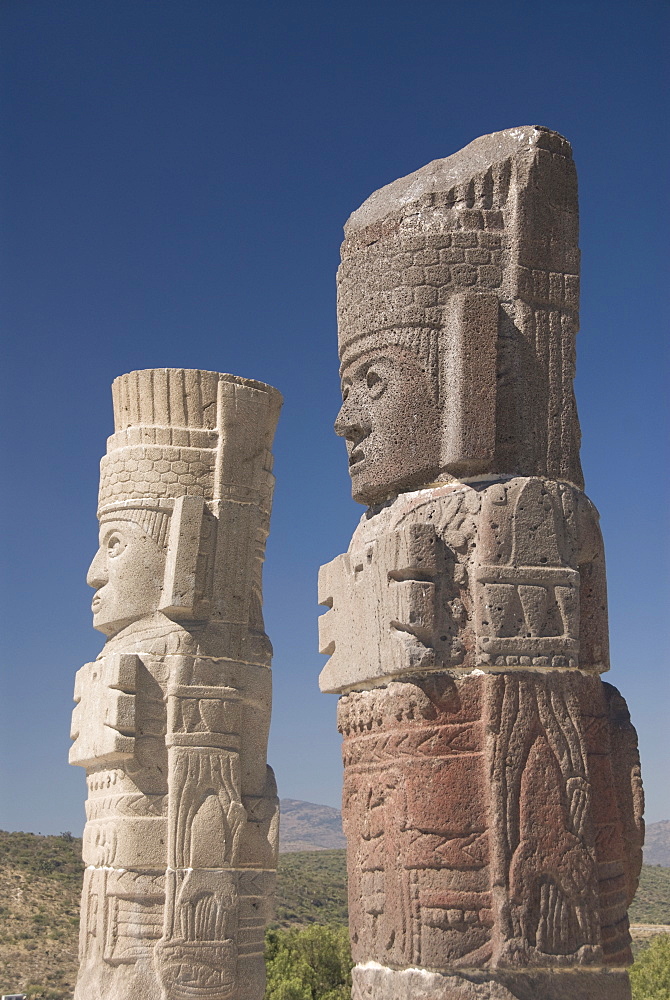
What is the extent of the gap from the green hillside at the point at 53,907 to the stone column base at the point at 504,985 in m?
13.6

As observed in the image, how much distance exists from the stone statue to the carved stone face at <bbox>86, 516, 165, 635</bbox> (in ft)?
15.1

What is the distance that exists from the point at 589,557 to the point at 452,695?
0.86 m

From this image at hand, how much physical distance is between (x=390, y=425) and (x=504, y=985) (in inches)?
88.6

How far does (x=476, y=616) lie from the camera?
4.43 m

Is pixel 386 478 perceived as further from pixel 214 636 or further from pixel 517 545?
pixel 214 636

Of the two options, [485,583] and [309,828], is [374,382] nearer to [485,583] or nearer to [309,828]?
[485,583]

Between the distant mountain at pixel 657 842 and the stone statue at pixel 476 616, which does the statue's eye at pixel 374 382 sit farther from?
the distant mountain at pixel 657 842

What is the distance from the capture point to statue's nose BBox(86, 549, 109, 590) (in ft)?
31.7

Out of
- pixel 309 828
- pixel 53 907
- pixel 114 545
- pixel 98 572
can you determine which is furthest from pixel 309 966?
pixel 309 828

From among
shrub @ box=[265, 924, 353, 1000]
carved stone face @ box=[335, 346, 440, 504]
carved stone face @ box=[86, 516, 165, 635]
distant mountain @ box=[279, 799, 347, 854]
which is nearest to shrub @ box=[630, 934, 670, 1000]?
shrub @ box=[265, 924, 353, 1000]

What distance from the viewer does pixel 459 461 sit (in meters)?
4.64

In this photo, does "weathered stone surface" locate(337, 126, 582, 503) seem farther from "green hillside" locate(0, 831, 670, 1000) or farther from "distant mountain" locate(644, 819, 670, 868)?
"distant mountain" locate(644, 819, 670, 868)

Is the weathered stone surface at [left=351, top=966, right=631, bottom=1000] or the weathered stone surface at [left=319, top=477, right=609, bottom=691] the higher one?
the weathered stone surface at [left=319, top=477, right=609, bottom=691]

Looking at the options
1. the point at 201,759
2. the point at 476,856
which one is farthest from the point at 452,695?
the point at 201,759
